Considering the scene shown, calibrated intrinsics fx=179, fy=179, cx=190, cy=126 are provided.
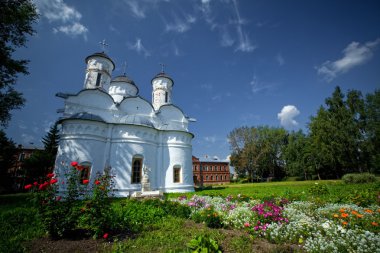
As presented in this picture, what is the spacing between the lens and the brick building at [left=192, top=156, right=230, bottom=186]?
50000 mm

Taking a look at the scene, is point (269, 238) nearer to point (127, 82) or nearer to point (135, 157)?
point (135, 157)

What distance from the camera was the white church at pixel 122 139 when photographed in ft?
49.6

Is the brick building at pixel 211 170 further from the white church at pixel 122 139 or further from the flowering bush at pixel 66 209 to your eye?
the flowering bush at pixel 66 209

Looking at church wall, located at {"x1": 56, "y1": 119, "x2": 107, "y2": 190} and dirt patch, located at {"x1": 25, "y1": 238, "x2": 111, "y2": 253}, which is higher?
church wall, located at {"x1": 56, "y1": 119, "x2": 107, "y2": 190}

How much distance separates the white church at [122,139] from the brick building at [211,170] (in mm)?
30343

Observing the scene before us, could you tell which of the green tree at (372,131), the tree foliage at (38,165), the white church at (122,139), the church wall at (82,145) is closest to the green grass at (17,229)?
the white church at (122,139)

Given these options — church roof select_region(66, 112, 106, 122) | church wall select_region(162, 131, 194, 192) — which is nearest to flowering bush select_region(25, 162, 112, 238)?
church roof select_region(66, 112, 106, 122)

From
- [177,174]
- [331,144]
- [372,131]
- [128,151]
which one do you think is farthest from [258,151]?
[128,151]

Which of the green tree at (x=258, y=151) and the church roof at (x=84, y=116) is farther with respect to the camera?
the green tree at (x=258, y=151)

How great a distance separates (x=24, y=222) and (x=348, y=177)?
83.0 ft

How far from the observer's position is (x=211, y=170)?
52.1 metres

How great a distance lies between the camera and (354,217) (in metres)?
4.72

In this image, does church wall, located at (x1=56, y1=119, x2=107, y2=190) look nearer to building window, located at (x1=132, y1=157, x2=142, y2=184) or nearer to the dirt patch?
building window, located at (x1=132, y1=157, x2=142, y2=184)

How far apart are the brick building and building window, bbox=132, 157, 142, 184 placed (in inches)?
1295
